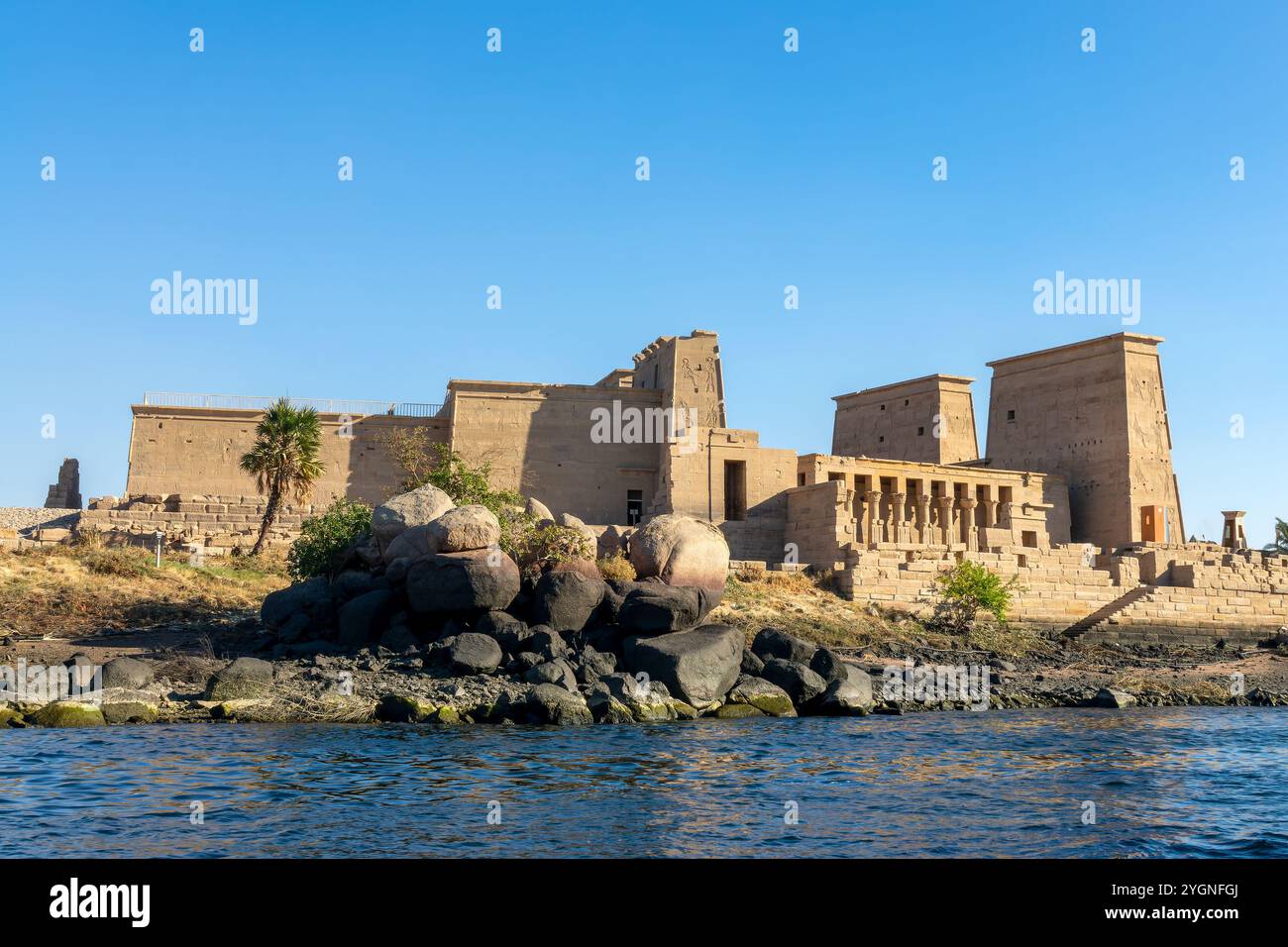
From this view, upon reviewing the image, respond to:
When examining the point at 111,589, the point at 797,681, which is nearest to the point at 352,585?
the point at 111,589

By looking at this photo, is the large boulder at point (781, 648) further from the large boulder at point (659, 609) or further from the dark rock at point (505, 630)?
the dark rock at point (505, 630)

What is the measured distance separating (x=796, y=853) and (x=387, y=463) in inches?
1326

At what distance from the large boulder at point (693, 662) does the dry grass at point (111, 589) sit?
35.5ft

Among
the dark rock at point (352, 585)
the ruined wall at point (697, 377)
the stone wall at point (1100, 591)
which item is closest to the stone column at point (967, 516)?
the stone wall at point (1100, 591)

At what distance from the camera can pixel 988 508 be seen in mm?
42000

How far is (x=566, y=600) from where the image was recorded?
20.4 meters

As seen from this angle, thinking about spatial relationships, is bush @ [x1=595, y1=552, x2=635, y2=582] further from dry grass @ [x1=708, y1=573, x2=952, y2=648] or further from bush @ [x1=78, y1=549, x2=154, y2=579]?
bush @ [x1=78, y1=549, x2=154, y2=579]

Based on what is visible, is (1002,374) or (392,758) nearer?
(392,758)

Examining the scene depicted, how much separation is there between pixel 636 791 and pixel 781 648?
404 inches

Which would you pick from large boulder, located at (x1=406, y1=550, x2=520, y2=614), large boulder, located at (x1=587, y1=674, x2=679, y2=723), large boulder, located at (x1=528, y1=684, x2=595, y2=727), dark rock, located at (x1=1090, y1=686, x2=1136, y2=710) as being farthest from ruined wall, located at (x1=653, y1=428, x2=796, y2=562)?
large boulder, located at (x1=528, y1=684, x2=595, y2=727)

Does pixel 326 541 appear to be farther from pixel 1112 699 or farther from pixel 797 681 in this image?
pixel 1112 699

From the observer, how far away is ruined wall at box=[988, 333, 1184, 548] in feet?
140
